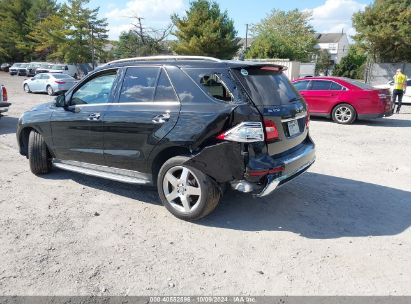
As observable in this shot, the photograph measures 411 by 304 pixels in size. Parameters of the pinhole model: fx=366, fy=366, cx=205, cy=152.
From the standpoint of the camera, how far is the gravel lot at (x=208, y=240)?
3.12 metres

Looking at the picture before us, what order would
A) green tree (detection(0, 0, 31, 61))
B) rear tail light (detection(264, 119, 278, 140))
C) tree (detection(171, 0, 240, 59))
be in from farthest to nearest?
green tree (detection(0, 0, 31, 61))
tree (detection(171, 0, 240, 59))
rear tail light (detection(264, 119, 278, 140))

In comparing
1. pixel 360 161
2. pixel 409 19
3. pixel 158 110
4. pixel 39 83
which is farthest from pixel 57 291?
pixel 409 19

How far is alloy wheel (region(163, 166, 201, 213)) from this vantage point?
4.14 meters

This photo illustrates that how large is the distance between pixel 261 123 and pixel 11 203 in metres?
3.40

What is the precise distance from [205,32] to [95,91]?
32.3 metres

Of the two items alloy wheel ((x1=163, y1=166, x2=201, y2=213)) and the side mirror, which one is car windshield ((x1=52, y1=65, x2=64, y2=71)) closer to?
the side mirror

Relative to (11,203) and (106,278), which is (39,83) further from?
(106,278)

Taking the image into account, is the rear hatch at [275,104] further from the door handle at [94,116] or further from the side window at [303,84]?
the side window at [303,84]

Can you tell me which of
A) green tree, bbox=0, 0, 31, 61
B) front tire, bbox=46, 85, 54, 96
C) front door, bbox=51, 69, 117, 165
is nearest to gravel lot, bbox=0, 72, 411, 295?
front door, bbox=51, 69, 117, 165

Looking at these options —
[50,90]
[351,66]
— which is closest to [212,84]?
[50,90]

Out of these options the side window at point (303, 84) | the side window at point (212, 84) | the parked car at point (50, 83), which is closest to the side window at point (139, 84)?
the side window at point (212, 84)

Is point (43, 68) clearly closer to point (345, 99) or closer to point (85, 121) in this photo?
point (345, 99)

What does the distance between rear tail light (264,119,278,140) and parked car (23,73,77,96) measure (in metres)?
20.1

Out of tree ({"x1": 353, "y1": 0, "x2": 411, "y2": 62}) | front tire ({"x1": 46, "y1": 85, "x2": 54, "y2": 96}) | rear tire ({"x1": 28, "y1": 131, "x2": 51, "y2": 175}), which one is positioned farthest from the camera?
tree ({"x1": 353, "y1": 0, "x2": 411, "y2": 62})
